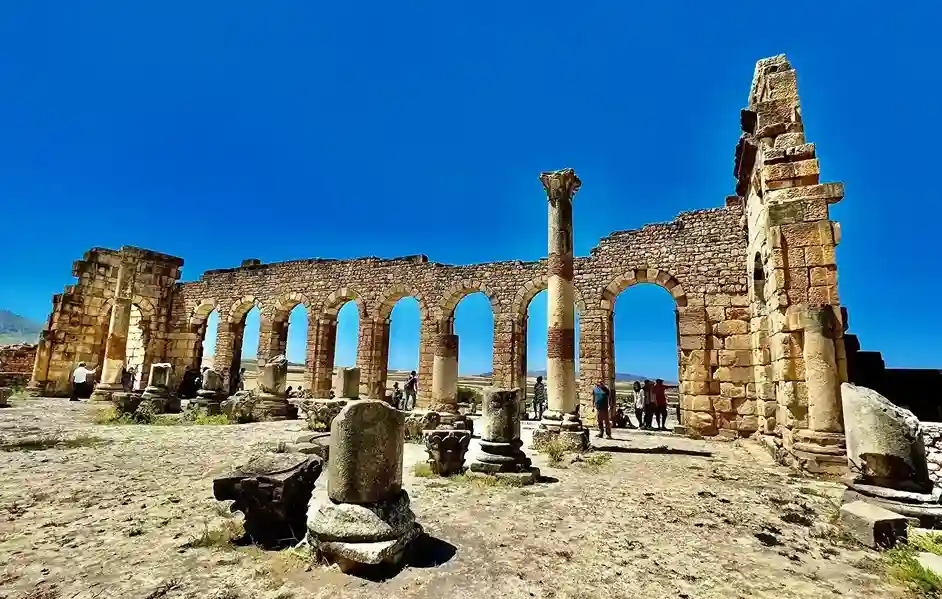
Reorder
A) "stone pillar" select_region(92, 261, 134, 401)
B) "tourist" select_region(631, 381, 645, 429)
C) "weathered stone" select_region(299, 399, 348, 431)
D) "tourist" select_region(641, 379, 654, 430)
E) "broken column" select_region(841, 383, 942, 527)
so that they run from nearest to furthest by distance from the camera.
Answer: "broken column" select_region(841, 383, 942, 527) → "weathered stone" select_region(299, 399, 348, 431) → "tourist" select_region(641, 379, 654, 430) → "tourist" select_region(631, 381, 645, 429) → "stone pillar" select_region(92, 261, 134, 401)

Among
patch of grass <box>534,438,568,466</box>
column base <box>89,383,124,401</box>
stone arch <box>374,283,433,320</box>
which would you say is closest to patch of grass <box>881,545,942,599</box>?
patch of grass <box>534,438,568,466</box>

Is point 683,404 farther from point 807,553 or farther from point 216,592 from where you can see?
point 216,592

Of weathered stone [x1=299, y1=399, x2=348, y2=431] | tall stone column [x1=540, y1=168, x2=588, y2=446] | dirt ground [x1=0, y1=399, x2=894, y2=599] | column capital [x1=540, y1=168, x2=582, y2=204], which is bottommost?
dirt ground [x1=0, y1=399, x2=894, y2=599]

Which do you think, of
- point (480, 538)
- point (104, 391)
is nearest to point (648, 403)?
point (480, 538)

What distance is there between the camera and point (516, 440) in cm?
674

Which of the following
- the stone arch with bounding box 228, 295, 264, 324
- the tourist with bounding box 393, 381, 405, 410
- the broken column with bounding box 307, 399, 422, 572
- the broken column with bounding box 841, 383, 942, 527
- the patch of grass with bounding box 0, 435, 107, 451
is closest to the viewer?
the broken column with bounding box 307, 399, 422, 572

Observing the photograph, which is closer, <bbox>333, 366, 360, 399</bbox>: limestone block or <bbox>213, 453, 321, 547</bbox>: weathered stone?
<bbox>213, 453, 321, 547</bbox>: weathered stone

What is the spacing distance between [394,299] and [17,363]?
616 inches

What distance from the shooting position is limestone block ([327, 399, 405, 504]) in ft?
11.9

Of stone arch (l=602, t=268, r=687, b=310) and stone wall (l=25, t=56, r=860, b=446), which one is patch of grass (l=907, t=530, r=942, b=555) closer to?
stone wall (l=25, t=56, r=860, b=446)

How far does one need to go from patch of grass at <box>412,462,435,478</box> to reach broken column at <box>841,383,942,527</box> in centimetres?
491

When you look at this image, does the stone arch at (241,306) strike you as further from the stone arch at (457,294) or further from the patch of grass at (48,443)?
the patch of grass at (48,443)

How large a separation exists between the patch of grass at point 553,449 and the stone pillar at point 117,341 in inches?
573

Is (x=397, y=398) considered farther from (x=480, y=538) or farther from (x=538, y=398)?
(x=480, y=538)
